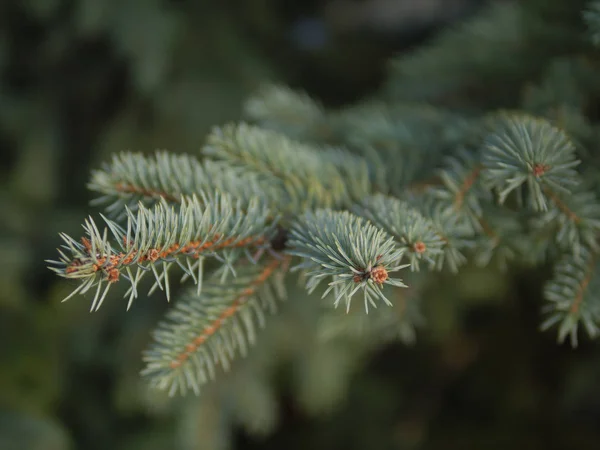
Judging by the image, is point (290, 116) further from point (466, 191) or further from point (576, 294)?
point (576, 294)

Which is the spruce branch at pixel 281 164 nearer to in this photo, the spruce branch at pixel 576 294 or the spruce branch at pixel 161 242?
the spruce branch at pixel 161 242

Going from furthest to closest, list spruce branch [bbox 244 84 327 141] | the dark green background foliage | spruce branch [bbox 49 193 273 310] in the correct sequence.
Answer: the dark green background foliage, spruce branch [bbox 244 84 327 141], spruce branch [bbox 49 193 273 310]

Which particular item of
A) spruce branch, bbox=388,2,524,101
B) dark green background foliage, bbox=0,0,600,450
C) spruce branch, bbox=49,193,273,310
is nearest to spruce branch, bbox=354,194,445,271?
spruce branch, bbox=49,193,273,310

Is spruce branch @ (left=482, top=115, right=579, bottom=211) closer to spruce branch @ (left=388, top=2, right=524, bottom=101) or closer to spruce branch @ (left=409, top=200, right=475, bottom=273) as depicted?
spruce branch @ (left=409, top=200, right=475, bottom=273)

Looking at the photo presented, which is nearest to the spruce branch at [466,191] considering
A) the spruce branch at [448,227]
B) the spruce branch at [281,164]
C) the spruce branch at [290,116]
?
the spruce branch at [448,227]

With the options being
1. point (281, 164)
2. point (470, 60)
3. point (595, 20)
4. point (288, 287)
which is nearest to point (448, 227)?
point (281, 164)

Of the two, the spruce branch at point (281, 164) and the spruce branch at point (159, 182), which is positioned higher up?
the spruce branch at point (281, 164)
